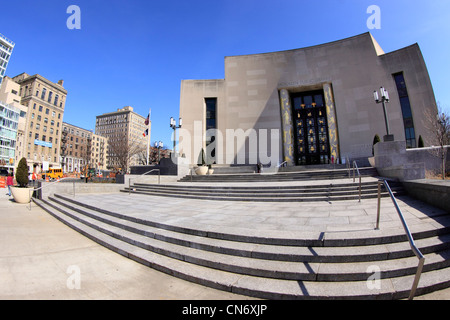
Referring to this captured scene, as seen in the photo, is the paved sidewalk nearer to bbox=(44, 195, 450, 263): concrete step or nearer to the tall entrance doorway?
bbox=(44, 195, 450, 263): concrete step

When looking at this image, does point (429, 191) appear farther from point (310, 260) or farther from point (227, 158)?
point (227, 158)

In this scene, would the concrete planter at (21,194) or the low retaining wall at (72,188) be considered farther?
the low retaining wall at (72,188)

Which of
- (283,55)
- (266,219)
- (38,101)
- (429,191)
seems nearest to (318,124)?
(283,55)

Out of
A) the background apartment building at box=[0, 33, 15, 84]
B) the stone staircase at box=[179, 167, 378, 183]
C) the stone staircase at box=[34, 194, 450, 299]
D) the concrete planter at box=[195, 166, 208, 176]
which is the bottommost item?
the stone staircase at box=[34, 194, 450, 299]

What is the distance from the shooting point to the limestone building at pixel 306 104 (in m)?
21.7

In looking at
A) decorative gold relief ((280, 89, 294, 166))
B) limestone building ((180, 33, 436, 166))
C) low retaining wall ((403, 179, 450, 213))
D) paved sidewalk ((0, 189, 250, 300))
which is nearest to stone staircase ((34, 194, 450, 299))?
paved sidewalk ((0, 189, 250, 300))

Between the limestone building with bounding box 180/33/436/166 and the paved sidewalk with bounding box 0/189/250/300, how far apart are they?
2195cm

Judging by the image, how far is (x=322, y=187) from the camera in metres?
8.51

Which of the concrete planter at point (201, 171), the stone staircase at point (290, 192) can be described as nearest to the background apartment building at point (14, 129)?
the concrete planter at point (201, 171)

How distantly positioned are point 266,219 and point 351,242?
2186 mm

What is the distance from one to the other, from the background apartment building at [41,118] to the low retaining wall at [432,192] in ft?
252

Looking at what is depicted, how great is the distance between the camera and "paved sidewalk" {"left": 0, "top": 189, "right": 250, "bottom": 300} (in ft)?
9.27

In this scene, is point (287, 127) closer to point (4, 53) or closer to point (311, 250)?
point (311, 250)

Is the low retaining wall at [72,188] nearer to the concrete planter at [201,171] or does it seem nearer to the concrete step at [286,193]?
the concrete step at [286,193]
